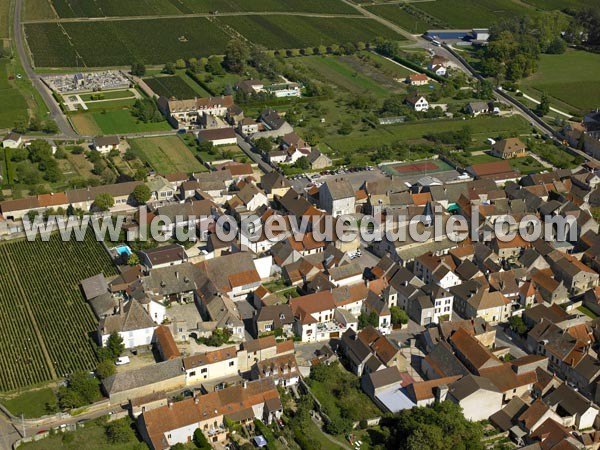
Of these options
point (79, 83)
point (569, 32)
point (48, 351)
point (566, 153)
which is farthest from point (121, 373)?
point (569, 32)

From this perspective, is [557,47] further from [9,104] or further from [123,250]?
[123,250]

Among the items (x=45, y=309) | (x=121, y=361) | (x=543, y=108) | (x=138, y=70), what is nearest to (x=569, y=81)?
(x=543, y=108)

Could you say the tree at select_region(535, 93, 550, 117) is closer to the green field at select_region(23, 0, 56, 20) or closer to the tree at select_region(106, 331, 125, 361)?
the tree at select_region(106, 331, 125, 361)

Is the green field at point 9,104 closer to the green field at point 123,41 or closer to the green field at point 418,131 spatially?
the green field at point 123,41

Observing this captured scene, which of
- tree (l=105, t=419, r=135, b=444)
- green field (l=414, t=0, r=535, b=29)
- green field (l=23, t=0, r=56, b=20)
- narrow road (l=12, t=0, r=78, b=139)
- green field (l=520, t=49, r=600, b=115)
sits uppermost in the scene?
tree (l=105, t=419, r=135, b=444)

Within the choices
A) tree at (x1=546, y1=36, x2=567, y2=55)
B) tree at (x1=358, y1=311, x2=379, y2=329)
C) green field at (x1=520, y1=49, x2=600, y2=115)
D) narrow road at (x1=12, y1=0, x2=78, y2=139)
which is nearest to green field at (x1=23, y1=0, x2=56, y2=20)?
narrow road at (x1=12, y1=0, x2=78, y2=139)

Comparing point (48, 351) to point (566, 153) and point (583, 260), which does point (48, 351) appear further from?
point (566, 153)
